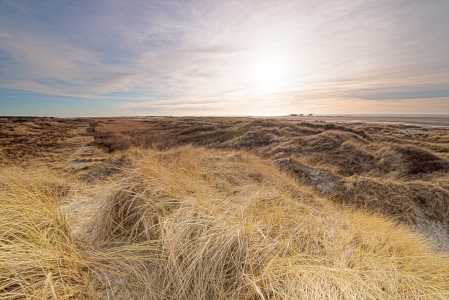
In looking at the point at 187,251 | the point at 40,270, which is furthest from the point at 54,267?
the point at 187,251

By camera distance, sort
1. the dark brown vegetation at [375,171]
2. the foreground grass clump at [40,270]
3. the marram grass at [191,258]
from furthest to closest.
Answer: the dark brown vegetation at [375,171]
the marram grass at [191,258]
the foreground grass clump at [40,270]

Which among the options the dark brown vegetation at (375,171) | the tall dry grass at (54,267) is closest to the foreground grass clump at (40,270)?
the tall dry grass at (54,267)

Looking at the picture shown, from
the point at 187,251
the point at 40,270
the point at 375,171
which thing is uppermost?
the point at 40,270

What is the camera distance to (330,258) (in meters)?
1.93

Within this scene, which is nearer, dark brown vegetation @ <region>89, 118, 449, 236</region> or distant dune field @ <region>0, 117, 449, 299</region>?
distant dune field @ <region>0, 117, 449, 299</region>

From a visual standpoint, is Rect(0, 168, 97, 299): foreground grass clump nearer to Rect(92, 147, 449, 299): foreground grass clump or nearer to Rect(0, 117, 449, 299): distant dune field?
Rect(0, 117, 449, 299): distant dune field

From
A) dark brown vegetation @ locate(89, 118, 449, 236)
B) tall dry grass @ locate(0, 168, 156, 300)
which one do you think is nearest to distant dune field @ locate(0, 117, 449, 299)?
tall dry grass @ locate(0, 168, 156, 300)

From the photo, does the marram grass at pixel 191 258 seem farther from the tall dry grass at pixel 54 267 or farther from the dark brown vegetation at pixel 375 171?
the dark brown vegetation at pixel 375 171

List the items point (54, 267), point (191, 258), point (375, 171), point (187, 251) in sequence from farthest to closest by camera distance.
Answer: point (375, 171), point (187, 251), point (191, 258), point (54, 267)

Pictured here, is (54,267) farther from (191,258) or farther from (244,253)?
(244,253)

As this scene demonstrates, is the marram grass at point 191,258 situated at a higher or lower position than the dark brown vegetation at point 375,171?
higher

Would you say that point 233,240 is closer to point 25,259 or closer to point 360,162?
point 25,259

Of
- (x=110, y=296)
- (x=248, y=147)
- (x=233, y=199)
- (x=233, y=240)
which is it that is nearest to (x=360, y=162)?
(x=248, y=147)

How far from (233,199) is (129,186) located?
1652 millimetres
